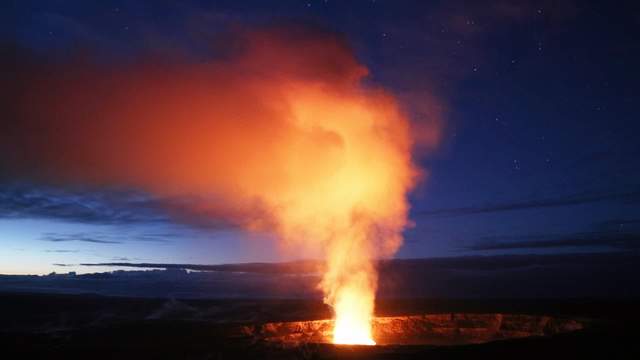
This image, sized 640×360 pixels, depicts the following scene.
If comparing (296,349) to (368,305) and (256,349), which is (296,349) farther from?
(368,305)

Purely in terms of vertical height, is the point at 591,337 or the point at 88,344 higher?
the point at 591,337

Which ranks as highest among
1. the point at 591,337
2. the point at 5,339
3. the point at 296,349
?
the point at 591,337

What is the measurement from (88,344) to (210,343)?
8.23 metres

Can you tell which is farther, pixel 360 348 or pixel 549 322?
pixel 549 322

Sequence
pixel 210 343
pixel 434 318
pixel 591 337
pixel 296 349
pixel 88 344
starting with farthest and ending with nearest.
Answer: pixel 434 318 → pixel 88 344 → pixel 210 343 → pixel 296 349 → pixel 591 337

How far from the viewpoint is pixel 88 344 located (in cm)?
3028

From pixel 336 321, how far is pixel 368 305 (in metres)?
2.21

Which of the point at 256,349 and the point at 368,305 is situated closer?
the point at 256,349

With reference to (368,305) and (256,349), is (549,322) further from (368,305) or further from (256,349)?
(256,349)

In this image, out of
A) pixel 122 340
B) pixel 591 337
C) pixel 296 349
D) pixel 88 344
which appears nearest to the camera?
pixel 591 337

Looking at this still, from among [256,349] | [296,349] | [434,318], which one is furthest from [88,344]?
[434,318]

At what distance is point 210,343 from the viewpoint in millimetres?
27797

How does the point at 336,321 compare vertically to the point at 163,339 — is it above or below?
above

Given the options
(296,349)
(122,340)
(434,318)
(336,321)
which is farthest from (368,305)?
(122,340)
